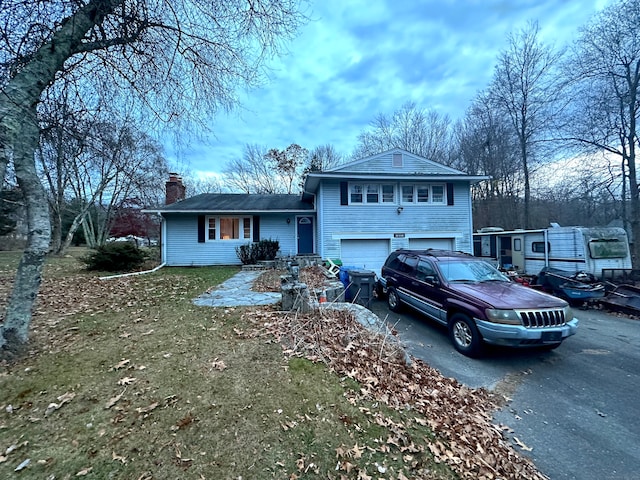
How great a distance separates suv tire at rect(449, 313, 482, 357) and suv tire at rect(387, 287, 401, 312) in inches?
95.6

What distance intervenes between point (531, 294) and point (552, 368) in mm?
1266

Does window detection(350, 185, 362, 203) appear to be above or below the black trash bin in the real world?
above

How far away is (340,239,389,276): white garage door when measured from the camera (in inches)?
538

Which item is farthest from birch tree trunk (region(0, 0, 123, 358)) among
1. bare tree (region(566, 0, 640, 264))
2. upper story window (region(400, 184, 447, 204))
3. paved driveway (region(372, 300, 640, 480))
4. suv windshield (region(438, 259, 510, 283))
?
bare tree (region(566, 0, 640, 264))

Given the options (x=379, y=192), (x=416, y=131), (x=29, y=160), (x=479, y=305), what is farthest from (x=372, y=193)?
(x=416, y=131)

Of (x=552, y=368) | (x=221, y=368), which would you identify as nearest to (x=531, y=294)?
(x=552, y=368)

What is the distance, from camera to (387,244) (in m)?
13.9

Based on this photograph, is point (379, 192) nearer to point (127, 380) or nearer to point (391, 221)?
point (391, 221)

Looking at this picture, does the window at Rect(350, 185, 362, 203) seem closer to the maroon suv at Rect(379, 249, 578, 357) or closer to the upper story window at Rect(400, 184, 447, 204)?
the upper story window at Rect(400, 184, 447, 204)

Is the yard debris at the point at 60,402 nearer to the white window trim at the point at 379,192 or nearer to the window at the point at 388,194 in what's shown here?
the white window trim at the point at 379,192

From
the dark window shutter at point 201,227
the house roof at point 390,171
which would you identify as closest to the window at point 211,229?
the dark window shutter at point 201,227

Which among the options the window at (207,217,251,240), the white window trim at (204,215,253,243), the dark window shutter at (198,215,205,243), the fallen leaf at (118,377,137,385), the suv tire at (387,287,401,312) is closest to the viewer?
the fallen leaf at (118,377,137,385)

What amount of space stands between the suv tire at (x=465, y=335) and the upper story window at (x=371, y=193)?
8788 millimetres

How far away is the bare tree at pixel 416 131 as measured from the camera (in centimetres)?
2416
